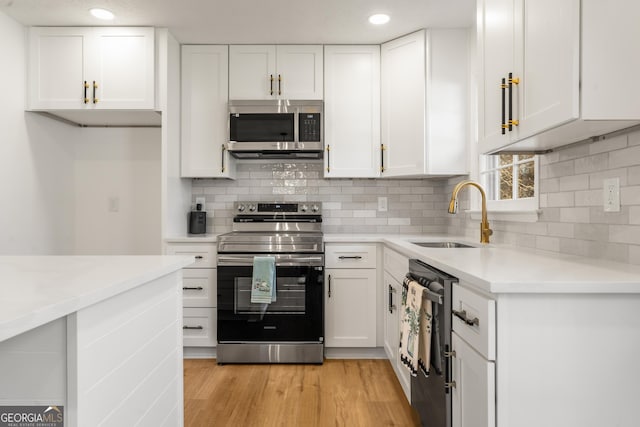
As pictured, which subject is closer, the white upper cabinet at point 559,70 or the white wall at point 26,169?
the white upper cabinet at point 559,70

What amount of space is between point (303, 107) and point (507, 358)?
2378 millimetres

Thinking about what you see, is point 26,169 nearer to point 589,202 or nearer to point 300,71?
point 300,71

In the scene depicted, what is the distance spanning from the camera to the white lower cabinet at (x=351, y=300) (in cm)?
294

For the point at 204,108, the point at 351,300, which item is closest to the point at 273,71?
the point at 204,108

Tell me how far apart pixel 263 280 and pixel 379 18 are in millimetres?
1970

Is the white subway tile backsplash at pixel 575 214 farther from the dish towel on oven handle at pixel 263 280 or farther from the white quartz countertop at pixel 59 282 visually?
the dish towel on oven handle at pixel 263 280

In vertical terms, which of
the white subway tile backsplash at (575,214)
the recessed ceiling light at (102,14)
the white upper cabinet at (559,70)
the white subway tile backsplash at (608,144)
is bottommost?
the white subway tile backsplash at (575,214)

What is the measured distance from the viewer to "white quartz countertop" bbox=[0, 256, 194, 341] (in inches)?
27.9

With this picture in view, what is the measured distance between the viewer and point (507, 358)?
113 centimetres

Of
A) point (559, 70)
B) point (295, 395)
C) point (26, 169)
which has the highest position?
point (559, 70)

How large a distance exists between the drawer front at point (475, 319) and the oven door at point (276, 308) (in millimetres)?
1519

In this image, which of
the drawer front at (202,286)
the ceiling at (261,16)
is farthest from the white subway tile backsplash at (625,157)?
the drawer front at (202,286)

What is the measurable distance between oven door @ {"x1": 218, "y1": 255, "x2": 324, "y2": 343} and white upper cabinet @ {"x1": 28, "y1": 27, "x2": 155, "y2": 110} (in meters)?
1.37

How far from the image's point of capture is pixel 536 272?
1.28 m
